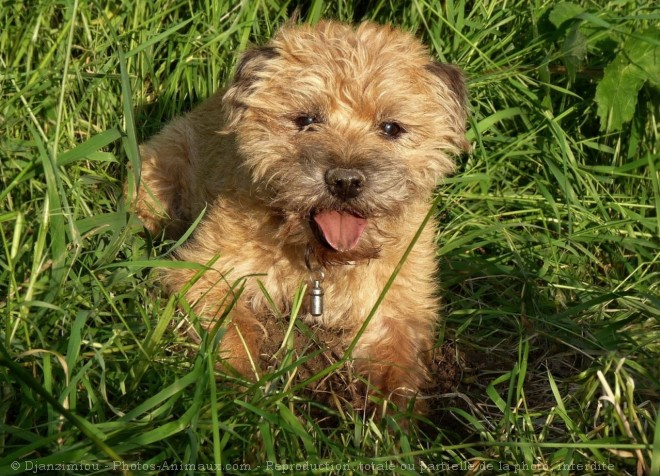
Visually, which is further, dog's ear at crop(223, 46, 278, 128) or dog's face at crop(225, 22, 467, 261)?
dog's ear at crop(223, 46, 278, 128)

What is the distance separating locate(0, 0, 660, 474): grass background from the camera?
2.77 m

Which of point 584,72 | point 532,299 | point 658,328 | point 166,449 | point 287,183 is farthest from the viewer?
point 584,72

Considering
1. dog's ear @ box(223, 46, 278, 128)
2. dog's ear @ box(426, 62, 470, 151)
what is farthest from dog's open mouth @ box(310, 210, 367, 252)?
dog's ear @ box(426, 62, 470, 151)

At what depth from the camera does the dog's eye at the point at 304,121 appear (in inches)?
148

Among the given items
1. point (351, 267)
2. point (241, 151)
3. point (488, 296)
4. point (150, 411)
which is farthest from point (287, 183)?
point (488, 296)

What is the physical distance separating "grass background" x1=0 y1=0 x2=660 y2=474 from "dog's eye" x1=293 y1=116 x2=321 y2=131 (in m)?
0.71

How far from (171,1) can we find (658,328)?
121 inches

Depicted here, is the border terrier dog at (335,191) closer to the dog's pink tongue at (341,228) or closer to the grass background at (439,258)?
the dog's pink tongue at (341,228)

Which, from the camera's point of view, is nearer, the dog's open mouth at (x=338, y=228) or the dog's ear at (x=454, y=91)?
the dog's open mouth at (x=338, y=228)

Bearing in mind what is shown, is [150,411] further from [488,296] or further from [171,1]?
[171,1]

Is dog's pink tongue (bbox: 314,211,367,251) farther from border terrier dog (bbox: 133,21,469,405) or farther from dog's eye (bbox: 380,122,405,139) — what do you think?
dog's eye (bbox: 380,122,405,139)

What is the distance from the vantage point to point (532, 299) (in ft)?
13.8

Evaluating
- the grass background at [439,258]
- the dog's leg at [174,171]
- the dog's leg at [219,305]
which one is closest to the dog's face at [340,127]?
the dog's leg at [219,305]

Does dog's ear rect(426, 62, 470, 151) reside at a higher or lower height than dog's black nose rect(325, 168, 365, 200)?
higher
